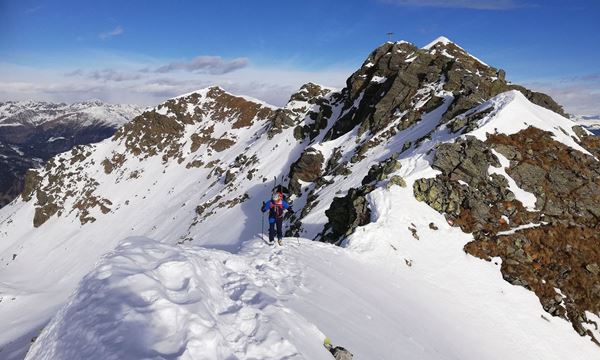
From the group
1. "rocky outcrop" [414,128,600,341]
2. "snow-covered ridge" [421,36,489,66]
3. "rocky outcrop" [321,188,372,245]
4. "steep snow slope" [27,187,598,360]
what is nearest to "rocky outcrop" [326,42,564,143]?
"snow-covered ridge" [421,36,489,66]

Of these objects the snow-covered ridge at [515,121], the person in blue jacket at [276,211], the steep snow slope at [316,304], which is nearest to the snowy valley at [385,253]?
the steep snow slope at [316,304]

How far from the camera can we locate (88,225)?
281 ft

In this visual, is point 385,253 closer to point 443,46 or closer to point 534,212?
point 534,212

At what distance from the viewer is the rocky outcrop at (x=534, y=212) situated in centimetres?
2134

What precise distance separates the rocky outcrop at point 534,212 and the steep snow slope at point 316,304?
47.6 inches

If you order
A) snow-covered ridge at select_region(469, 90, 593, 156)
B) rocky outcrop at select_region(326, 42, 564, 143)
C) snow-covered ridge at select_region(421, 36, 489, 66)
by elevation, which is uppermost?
snow-covered ridge at select_region(421, 36, 489, 66)

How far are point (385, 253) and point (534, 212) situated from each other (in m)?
12.4

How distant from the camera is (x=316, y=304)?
1167 cm

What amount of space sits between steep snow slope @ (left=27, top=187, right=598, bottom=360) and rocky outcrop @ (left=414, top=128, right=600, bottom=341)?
1209 mm

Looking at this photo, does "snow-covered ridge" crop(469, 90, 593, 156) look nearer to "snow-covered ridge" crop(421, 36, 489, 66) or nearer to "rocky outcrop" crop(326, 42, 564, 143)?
"rocky outcrop" crop(326, 42, 564, 143)

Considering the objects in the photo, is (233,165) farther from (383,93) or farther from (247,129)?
(383,93)

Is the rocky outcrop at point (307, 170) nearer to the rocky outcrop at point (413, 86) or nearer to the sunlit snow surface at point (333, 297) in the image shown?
the sunlit snow surface at point (333, 297)

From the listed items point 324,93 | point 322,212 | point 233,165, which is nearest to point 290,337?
point 322,212

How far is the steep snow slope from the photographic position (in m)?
6.70
